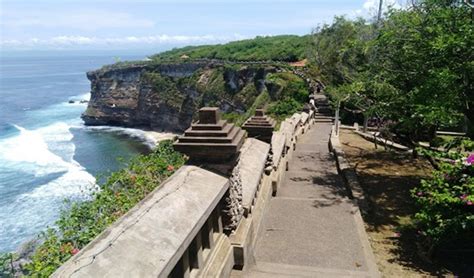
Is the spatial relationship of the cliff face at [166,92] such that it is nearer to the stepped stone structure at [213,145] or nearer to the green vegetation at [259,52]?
the green vegetation at [259,52]

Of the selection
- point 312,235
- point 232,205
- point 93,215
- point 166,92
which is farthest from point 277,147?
point 166,92

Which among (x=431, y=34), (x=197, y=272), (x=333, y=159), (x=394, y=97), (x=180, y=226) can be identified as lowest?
(x=333, y=159)

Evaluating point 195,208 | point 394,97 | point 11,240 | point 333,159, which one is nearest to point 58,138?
point 11,240

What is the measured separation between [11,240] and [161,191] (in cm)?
2888

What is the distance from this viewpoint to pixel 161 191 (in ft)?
15.0

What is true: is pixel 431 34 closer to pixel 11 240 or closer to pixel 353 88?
pixel 353 88

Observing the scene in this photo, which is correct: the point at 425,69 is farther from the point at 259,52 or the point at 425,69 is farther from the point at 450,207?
the point at 259,52

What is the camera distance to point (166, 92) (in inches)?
3219

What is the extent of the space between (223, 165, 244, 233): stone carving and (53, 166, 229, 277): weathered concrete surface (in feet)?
2.65

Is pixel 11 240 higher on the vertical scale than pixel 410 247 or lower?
lower

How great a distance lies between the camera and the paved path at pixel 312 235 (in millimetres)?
7240

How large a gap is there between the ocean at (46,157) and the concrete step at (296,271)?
371 centimetres

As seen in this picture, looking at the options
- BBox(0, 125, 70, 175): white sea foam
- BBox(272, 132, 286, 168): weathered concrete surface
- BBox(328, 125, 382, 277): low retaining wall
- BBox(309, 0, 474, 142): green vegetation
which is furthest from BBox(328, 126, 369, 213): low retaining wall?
BBox(0, 125, 70, 175): white sea foam

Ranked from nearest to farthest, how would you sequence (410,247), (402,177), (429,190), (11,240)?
1. (429,190)
2. (410,247)
3. (402,177)
4. (11,240)
